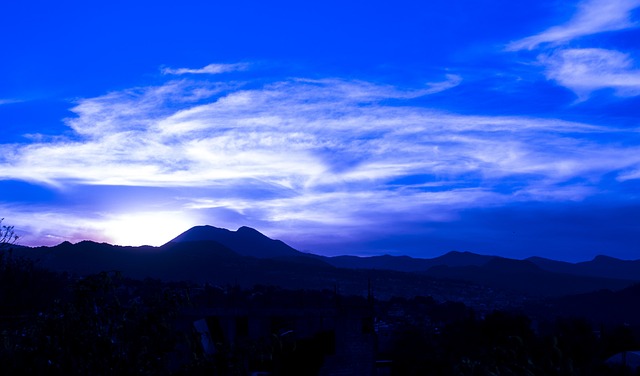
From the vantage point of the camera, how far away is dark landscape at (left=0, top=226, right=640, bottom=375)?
7.07 m

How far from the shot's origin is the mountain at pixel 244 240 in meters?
125

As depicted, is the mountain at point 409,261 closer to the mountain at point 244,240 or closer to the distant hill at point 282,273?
the mountain at point 244,240

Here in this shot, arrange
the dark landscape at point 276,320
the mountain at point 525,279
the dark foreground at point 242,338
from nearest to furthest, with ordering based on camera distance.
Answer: the dark foreground at point 242,338 < the dark landscape at point 276,320 < the mountain at point 525,279

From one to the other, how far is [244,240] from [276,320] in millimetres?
110791

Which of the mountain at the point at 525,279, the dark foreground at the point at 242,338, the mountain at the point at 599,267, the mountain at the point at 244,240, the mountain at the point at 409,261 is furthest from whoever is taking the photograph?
the mountain at the point at 409,261

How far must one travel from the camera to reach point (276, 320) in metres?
20.9

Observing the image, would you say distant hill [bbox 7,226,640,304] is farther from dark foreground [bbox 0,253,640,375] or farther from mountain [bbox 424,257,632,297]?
dark foreground [bbox 0,253,640,375]

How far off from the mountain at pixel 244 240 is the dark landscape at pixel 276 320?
48.2 ft

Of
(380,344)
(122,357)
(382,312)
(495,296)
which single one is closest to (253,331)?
(122,357)

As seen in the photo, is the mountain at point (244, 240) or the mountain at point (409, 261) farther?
the mountain at point (409, 261)

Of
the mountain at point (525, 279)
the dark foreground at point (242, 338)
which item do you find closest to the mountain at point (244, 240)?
the mountain at point (525, 279)

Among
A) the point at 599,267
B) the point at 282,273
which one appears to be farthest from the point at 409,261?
the point at 282,273

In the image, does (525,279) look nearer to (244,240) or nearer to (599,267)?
(599,267)

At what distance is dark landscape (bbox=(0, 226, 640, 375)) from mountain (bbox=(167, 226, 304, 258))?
578 inches
